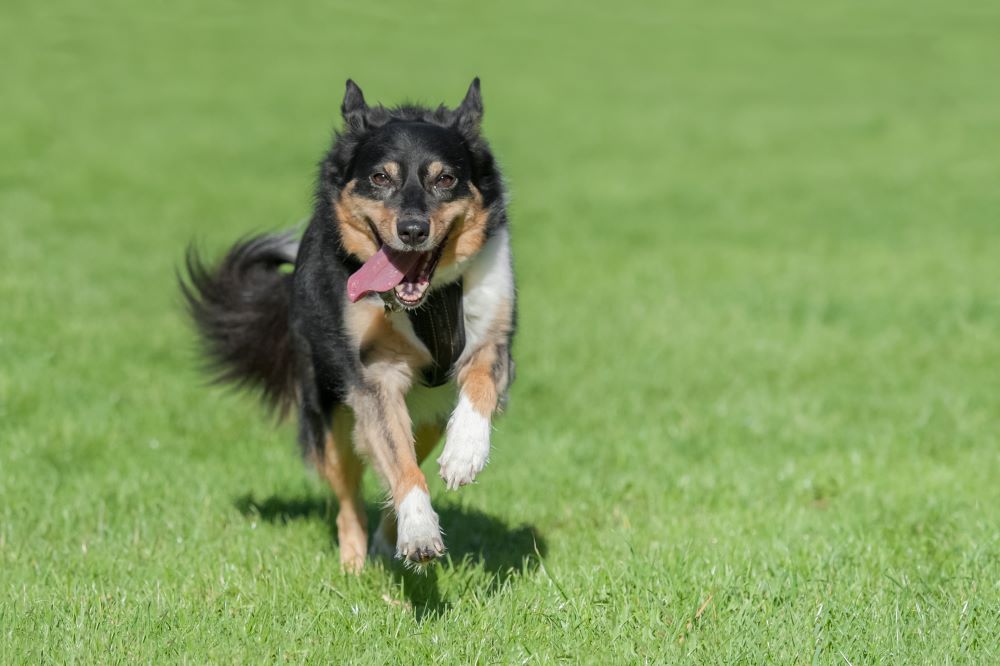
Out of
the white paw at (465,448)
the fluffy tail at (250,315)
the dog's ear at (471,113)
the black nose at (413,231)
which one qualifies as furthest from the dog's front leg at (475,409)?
the fluffy tail at (250,315)

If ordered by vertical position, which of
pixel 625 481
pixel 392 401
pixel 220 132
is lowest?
pixel 220 132

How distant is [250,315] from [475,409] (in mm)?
2244

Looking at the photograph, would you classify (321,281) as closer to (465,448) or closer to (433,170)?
(433,170)

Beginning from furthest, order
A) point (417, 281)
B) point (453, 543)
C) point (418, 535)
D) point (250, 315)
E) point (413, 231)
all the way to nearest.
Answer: point (250, 315), point (453, 543), point (417, 281), point (413, 231), point (418, 535)

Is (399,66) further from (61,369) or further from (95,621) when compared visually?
(95,621)

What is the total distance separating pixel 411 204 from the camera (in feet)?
16.7

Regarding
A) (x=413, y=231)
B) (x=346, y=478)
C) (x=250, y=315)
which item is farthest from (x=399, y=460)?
(x=250, y=315)

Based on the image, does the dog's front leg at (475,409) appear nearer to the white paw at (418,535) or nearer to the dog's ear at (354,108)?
the white paw at (418,535)

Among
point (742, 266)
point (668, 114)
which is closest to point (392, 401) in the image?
point (742, 266)

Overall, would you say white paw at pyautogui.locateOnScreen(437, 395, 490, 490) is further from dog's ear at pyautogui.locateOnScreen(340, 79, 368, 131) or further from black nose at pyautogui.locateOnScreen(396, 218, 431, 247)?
dog's ear at pyautogui.locateOnScreen(340, 79, 368, 131)

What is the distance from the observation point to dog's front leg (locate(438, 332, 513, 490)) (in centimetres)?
498

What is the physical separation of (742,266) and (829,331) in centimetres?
341

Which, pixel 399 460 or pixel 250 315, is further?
pixel 250 315

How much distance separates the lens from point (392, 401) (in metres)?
5.36
